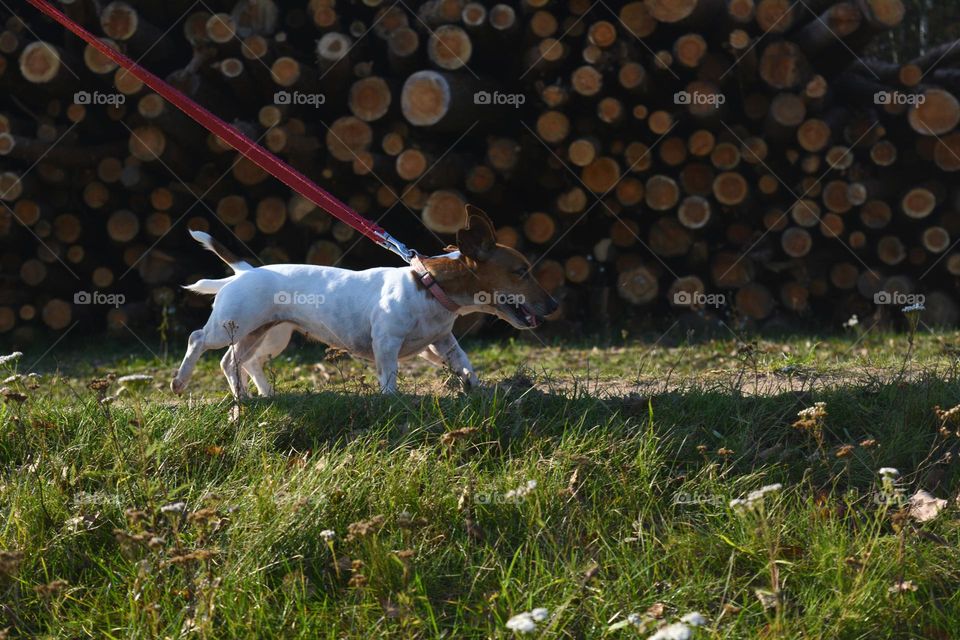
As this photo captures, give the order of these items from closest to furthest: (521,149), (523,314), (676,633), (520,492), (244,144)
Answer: (676,633) < (520,492) < (244,144) < (523,314) < (521,149)

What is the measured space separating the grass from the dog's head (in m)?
0.67

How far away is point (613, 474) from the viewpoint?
3156 millimetres

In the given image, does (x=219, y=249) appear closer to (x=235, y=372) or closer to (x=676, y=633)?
(x=235, y=372)

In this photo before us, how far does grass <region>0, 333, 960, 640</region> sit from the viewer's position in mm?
2572

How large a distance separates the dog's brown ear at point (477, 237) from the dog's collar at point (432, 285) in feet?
0.64

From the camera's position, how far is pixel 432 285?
432 cm

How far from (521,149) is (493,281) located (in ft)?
9.36

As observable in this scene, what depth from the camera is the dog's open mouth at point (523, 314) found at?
449 cm

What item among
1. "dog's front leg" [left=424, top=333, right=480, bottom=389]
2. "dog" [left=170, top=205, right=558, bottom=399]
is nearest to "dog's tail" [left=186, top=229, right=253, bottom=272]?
"dog" [left=170, top=205, right=558, bottom=399]

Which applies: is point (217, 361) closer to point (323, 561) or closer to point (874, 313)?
point (323, 561)

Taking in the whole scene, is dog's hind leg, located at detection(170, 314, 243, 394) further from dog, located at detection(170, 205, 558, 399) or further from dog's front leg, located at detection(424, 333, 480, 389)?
dog's front leg, located at detection(424, 333, 480, 389)

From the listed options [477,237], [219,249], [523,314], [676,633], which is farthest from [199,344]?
[676,633]

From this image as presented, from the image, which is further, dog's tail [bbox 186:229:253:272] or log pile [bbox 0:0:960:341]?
log pile [bbox 0:0:960:341]

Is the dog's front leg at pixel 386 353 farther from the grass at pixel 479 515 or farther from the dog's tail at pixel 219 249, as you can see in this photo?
the dog's tail at pixel 219 249
